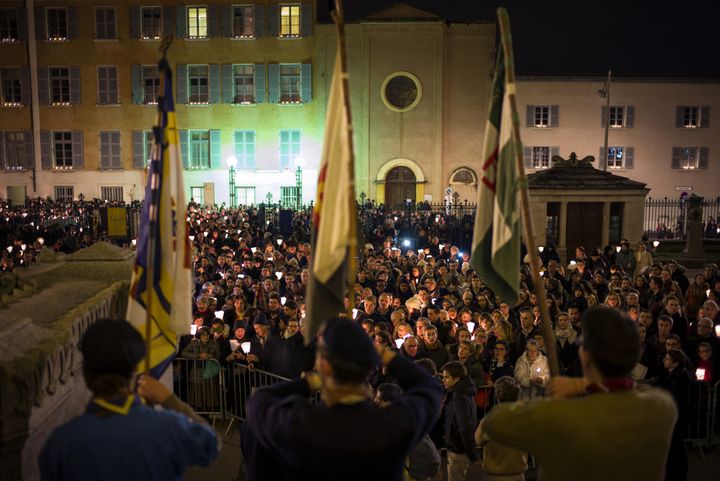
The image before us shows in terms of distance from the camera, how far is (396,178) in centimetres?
3869

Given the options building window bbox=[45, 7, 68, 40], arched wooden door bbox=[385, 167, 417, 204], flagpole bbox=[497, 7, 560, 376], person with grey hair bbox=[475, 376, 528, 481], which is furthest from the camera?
building window bbox=[45, 7, 68, 40]

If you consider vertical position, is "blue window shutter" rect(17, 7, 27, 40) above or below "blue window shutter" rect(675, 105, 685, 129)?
above

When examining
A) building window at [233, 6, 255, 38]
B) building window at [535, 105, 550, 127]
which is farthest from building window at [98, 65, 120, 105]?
building window at [535, 105, 550, 127]

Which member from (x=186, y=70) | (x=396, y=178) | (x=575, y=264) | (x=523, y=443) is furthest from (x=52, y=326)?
(x=186, y=70)

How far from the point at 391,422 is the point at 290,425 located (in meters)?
0.43

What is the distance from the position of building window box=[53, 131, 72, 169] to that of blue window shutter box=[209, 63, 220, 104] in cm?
906

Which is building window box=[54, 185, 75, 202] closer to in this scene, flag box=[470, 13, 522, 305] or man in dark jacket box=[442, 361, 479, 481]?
man in dark jacket box=[442, 361, 479, 481]

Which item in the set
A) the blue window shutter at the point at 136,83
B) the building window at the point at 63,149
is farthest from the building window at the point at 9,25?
the blue window shutter at the point at 136,83

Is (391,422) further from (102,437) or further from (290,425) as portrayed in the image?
(102,437)

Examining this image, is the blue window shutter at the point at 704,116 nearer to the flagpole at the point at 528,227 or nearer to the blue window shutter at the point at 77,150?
the blue window shutter at the point at 77,150

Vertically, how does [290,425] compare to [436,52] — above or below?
below

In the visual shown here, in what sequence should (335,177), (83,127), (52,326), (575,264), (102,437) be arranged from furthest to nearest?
(83,127) → (575,264) → (52,326) → (335,177) → (102,437)

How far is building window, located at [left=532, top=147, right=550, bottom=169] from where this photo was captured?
3872 cm

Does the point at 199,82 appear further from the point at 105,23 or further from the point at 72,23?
the point at 72,23
